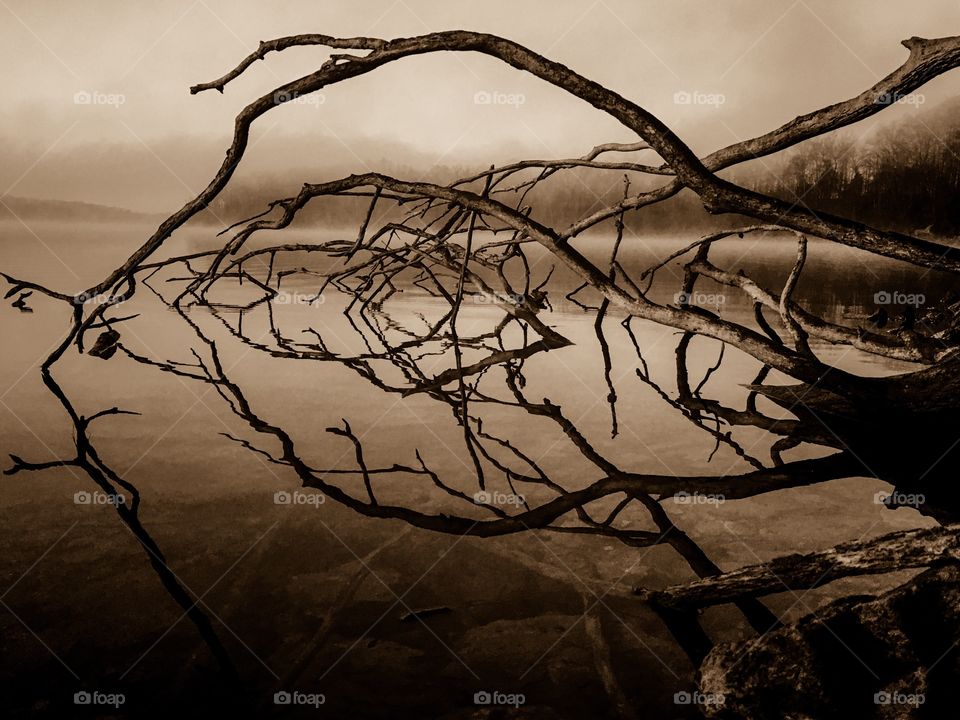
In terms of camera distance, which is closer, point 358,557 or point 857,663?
point 857,663

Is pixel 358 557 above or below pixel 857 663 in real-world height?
above

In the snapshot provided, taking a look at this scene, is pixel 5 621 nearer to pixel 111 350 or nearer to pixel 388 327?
pixel 111 350

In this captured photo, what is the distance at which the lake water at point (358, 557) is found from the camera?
142 centimetres

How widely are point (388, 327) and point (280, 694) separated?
4016 mm

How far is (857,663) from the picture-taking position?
1.33m

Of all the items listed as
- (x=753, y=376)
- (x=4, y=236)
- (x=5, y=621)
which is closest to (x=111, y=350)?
(x=5, y=621)

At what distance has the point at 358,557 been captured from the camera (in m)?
1.88

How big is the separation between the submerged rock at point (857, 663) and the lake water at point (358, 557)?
115mm

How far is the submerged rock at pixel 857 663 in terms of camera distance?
1.28 metres

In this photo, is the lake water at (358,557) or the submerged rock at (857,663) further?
the lake water at (358,557)

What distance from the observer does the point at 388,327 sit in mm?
5281

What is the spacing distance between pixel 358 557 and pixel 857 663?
44.7 inches

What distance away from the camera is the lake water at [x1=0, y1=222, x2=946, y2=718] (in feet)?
4.67

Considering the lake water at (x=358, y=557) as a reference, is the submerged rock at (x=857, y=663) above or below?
below
